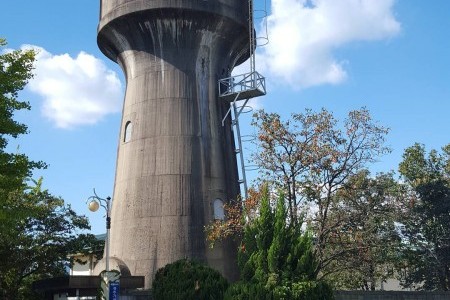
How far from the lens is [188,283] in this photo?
19.3 meters

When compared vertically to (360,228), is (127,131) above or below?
above

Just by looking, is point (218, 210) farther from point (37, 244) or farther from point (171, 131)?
point (37, 244)

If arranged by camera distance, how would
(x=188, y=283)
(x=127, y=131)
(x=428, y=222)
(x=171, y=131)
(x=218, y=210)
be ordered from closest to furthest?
(x=188, y=283), (x=218, y=210), (x=171, y=131), (x=127, y=131), (x=428, y=222)

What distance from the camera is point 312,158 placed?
23.0 m

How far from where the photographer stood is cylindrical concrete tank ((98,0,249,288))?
80.6 feet

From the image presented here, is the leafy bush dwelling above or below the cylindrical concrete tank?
below

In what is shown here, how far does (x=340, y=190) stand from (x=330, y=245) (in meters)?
2.43

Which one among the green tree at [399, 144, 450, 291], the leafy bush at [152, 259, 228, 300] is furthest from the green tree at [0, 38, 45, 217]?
the green tree at [399, 144, 450, 291]

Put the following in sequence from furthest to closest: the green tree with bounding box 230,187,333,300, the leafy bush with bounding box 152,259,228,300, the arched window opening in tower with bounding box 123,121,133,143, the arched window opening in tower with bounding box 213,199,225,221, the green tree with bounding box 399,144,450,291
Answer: the green tree with bounding box 399,144,450,291, the arched window opening in tower with bounding box 123,121,133,143, the arched window opening in tower with bounding box 213,199,225,221, the leafy bush with bounding box 152,259,228,300, the green tree with bounding box 230,187,333,300

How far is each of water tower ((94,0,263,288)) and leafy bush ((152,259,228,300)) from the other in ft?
12.5

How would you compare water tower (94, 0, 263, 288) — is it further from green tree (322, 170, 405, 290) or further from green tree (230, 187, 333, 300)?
green tree (230, 187, 333, 300)

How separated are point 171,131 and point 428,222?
17575 millimetres

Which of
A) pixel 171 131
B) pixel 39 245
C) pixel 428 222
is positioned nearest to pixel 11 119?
pixel 171 131

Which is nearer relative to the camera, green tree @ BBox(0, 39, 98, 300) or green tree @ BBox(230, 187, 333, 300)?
green tree @ BBox(230, 187, 333, 300)
